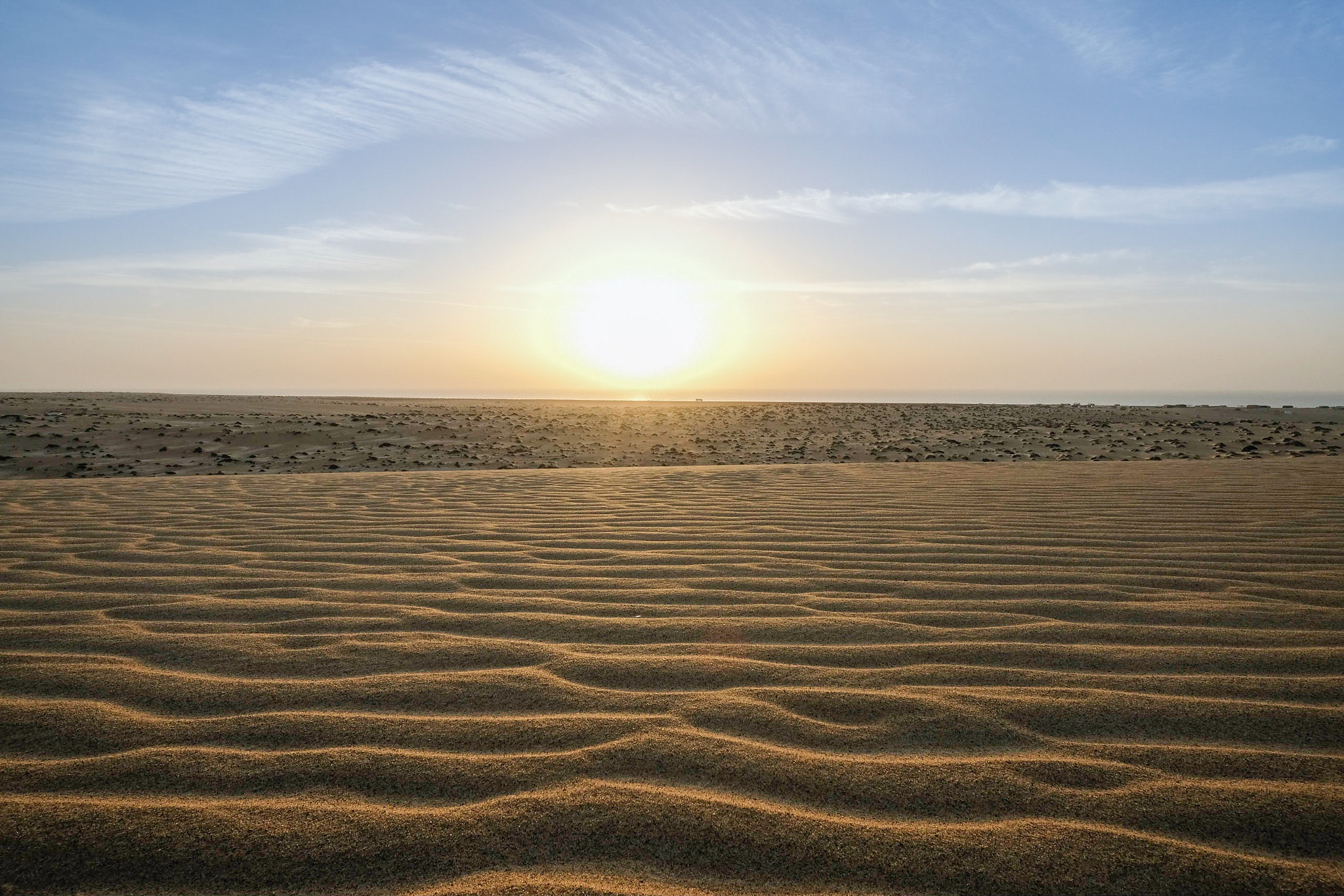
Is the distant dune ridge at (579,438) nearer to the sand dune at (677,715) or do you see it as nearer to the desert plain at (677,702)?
the desert plain at (677,702)

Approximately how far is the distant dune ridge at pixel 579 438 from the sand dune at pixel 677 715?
299 inches

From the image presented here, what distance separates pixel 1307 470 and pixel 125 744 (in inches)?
355

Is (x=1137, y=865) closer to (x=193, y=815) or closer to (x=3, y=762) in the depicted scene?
(x=193, y=815)

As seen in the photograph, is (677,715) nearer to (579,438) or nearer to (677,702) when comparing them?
(677,702)

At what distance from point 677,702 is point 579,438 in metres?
14.7

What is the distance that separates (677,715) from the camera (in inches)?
79.6

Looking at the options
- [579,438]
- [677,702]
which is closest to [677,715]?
[677,702]

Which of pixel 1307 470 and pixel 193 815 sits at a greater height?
pixel 1307 470

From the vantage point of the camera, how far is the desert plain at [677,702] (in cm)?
144

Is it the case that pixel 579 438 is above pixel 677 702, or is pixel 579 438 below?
above

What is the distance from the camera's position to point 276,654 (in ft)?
8.18

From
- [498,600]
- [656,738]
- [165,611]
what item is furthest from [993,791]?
[165,611]

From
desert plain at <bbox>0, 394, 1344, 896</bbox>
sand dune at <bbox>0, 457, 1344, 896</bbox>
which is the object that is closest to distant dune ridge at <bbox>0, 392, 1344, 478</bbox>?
desert plain at <bbox>0, 394, 1344, 896</bbox>

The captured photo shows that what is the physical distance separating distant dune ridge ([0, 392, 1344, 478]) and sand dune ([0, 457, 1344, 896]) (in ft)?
24.9
